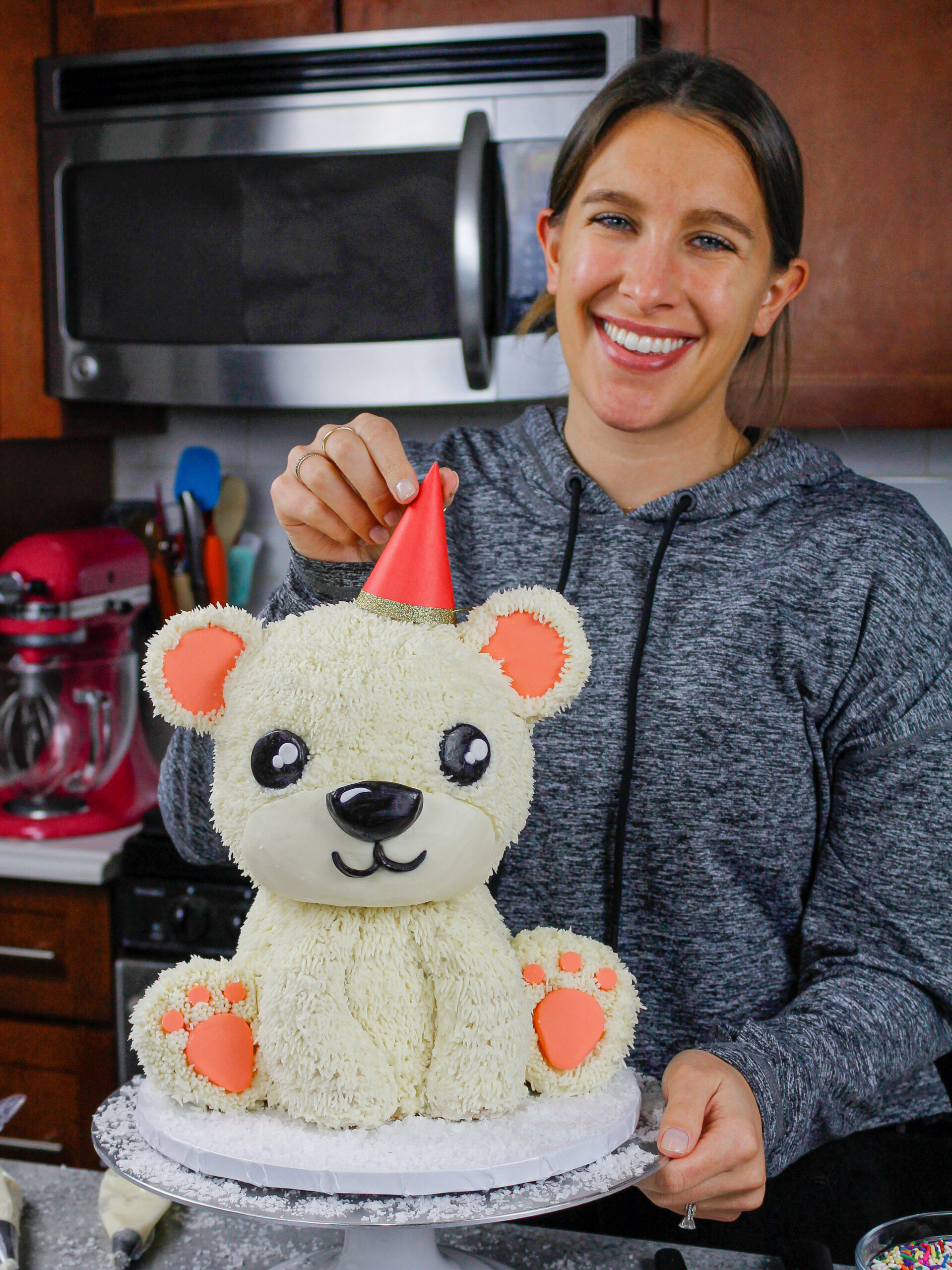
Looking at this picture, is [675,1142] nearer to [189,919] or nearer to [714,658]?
[714,658]

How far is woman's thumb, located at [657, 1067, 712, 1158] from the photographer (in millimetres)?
588

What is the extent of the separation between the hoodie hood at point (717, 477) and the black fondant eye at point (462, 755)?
50 centimetres

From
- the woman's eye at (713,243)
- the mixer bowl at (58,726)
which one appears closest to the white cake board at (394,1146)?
the woman's eye at (713,243)

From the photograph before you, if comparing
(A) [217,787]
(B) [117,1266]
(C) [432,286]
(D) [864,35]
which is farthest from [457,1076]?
(D) [864,35]

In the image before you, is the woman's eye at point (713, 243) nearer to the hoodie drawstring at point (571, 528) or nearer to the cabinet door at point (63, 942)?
the hoodie drawstring at point (571, 528)

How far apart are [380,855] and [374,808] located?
0.03 metres

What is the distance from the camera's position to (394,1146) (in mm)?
536

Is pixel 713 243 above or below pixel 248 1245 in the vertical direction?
above

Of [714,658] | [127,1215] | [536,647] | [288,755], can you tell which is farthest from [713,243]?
[127,1215]

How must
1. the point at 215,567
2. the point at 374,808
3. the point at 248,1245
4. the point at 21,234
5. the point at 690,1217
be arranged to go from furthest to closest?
the point at 215,567
the point at 21,234
the point at 248,1245
the point at 690,1217
the point at 374,808

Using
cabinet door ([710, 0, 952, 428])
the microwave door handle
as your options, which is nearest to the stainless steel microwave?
the microwave door handle

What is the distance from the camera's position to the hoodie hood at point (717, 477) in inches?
39.7

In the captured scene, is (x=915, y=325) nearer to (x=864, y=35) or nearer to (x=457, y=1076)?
(x=864, y=35)

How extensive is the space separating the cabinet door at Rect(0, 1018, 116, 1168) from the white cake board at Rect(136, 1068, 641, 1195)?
3.72 feet
